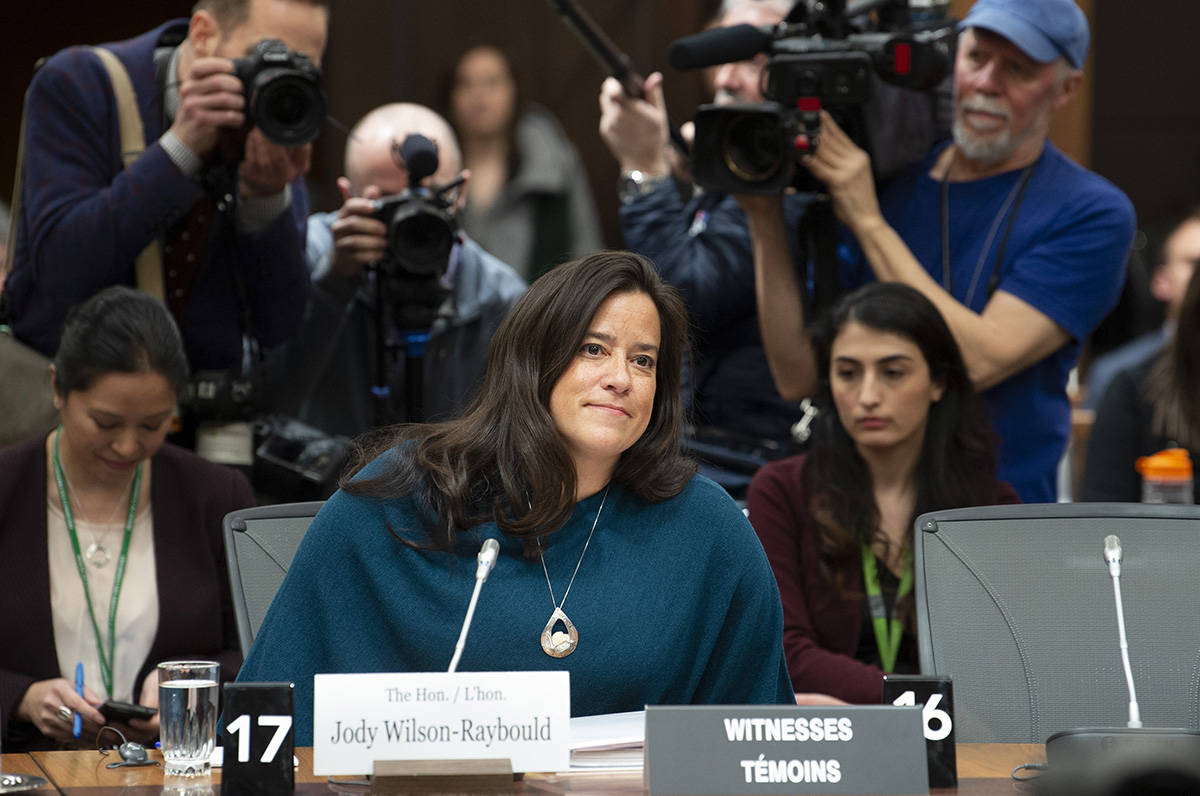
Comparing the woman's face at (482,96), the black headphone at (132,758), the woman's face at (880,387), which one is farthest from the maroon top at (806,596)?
the woman's face at (482,96)

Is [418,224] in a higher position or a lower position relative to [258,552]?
higher

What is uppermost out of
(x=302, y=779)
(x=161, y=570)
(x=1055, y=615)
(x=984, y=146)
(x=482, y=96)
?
(x=482, y=96)

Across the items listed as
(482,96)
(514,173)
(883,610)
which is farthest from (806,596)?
(482,96)

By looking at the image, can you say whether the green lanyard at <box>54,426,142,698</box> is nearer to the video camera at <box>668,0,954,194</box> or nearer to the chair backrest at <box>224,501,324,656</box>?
the chair backrest at <box>224,501,324,656</box>

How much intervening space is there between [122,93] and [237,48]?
0.23m

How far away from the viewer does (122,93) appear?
9.34ft

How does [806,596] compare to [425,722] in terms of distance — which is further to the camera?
[806,596]

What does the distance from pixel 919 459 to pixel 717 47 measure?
827mm

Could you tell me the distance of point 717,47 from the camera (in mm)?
2799

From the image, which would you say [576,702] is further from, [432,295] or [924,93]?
[924,93]

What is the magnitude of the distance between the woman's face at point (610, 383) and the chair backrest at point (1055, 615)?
18.8 inches

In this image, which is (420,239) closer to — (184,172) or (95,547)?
(184,172)

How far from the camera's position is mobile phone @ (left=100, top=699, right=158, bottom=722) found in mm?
2395

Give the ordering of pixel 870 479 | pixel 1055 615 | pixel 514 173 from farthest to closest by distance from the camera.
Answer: pixel 514 173 < pixel 870 479 < pixel 1055 615
